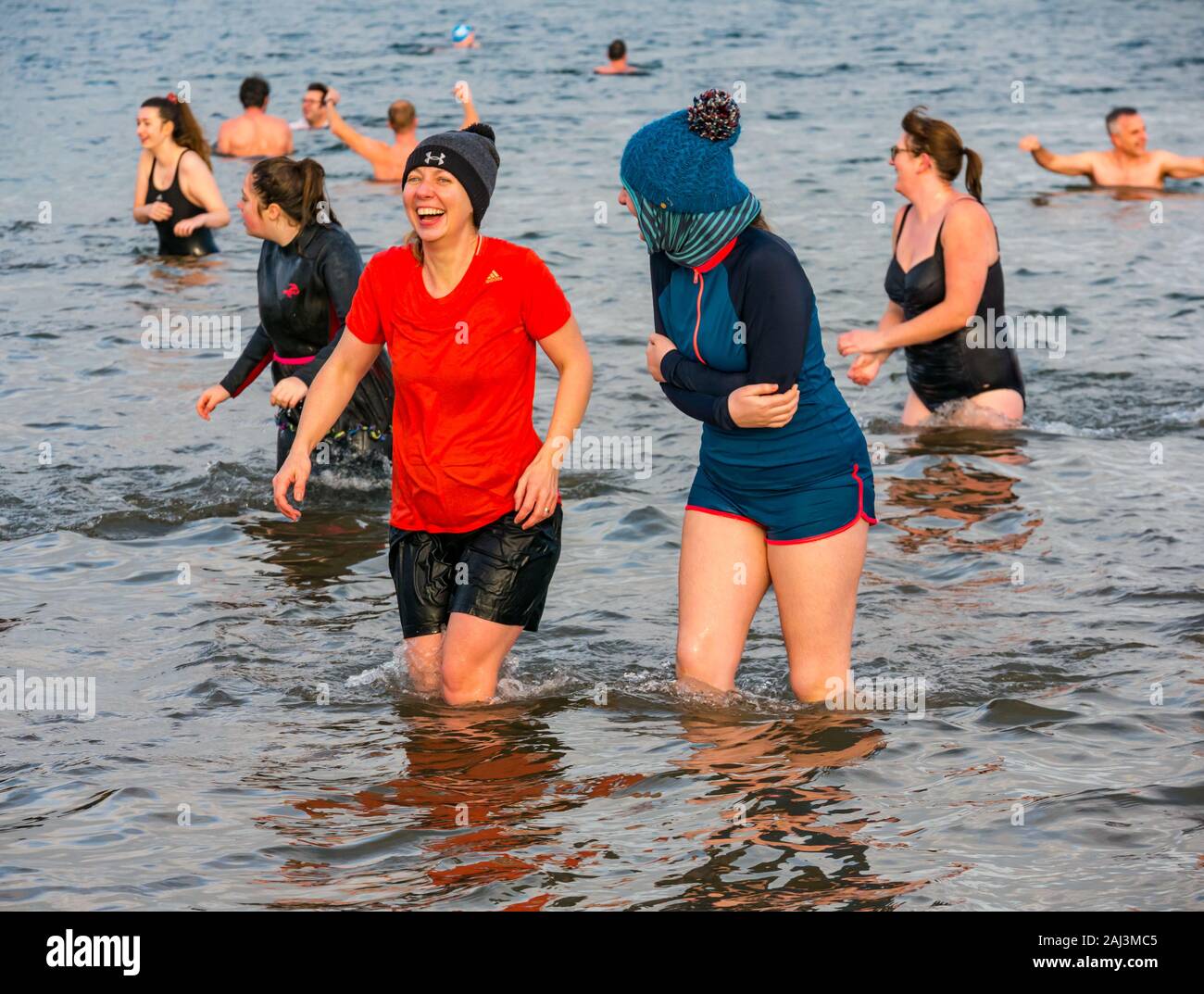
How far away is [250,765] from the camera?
18.3 ft

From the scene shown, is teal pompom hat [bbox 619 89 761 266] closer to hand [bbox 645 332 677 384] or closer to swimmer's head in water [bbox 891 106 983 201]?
hand [bbox 645 332 677 384]

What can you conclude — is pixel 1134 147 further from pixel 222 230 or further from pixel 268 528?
pixel 268 528

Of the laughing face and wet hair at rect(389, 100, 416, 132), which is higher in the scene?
wet hair at rect(389, 100, 416, 132)

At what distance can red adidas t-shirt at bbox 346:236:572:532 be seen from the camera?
208 inches

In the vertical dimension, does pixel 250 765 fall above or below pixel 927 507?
below

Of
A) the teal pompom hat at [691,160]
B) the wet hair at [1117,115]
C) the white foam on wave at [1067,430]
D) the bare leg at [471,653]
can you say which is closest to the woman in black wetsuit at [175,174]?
the white foam on wave at [1067,430]

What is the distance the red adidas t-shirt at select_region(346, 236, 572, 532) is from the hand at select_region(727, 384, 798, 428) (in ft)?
2.45

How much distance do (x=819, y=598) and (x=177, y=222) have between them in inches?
426

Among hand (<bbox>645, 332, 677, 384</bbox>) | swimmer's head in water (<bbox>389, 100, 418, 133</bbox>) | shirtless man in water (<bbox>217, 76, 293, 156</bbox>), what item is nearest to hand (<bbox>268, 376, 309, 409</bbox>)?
hand (<bbox>645, 332, 677, 384</bbox>)

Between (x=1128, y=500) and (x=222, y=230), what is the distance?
1212 cm

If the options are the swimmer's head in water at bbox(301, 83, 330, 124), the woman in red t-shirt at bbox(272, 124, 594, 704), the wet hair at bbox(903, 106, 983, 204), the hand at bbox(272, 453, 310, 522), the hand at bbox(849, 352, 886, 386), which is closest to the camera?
the woman in red t-shirt at bbox(272, 124, 594, 704)
